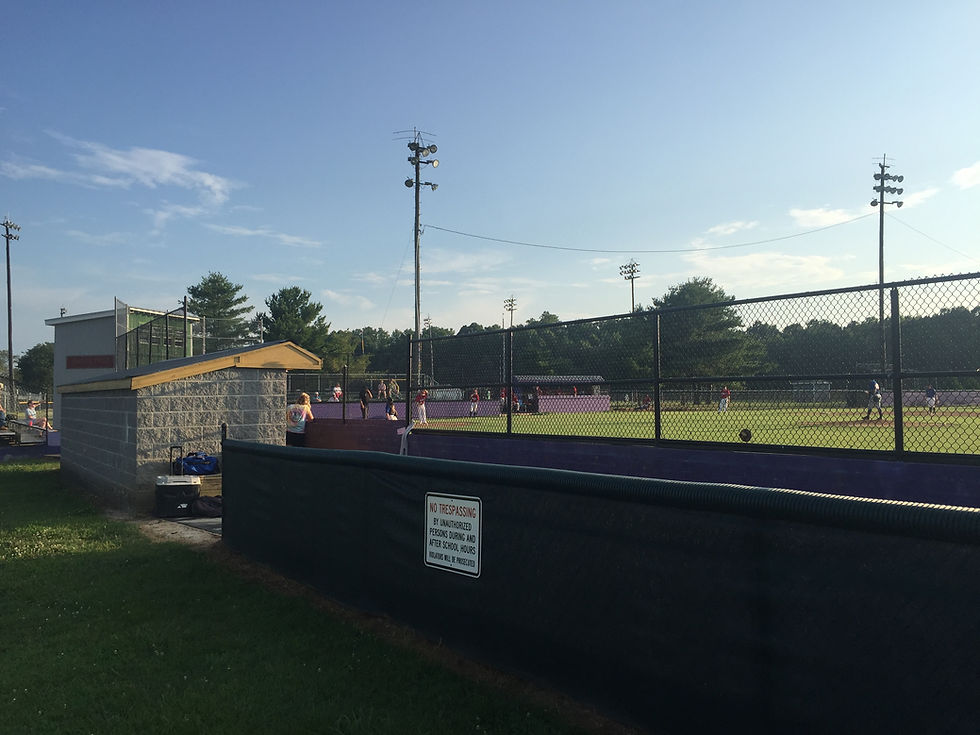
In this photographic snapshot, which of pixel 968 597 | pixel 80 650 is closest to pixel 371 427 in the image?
pixel 80 650

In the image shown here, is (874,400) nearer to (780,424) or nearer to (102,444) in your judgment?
(780,424)

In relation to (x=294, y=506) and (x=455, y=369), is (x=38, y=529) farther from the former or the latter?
(x=455, y=369)

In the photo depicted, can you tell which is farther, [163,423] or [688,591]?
[163,423]

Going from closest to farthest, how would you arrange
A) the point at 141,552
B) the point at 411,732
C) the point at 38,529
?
1. the point at 411,732
2. the point at 141,552
3. the point at 38,529

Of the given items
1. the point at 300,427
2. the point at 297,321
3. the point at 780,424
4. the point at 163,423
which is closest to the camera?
the point at 780,424

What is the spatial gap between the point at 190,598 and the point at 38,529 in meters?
4.49

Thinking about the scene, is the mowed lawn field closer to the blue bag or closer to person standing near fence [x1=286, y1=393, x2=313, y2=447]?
the blue bag

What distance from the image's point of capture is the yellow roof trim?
10.6 m

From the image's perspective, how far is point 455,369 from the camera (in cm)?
1162

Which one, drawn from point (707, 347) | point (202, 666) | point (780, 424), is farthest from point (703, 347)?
point (202, 666)

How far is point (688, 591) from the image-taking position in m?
3.33

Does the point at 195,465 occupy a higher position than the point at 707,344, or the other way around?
the point at 707,344

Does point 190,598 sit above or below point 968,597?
below

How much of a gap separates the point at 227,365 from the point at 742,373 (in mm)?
7955
